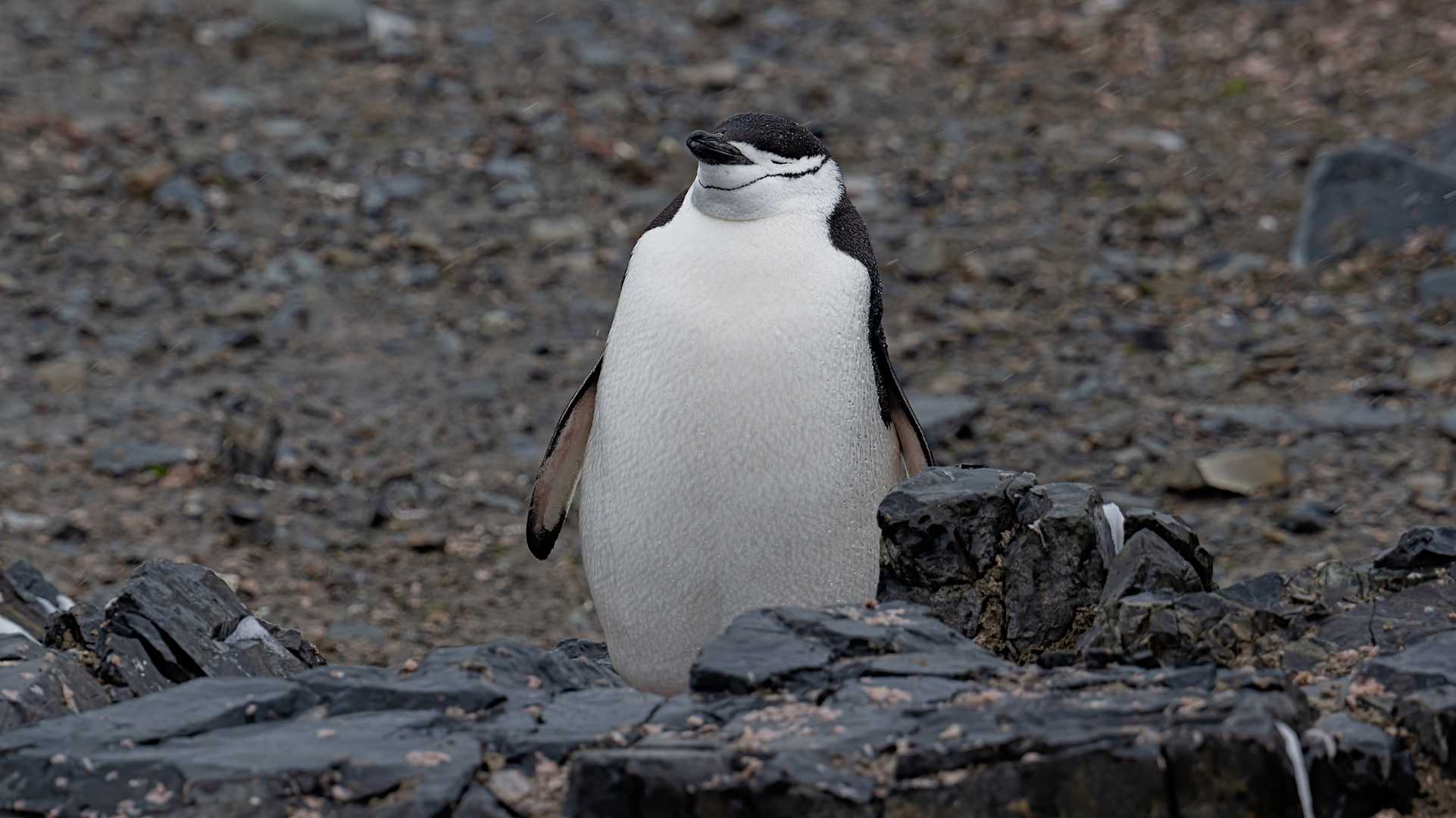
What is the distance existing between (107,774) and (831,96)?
808 centimetres

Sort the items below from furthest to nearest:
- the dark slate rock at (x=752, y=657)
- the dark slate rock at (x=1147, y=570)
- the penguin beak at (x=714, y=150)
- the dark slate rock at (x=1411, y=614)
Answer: the penguin beak at (x=714, y=150) < the dark slate rock at (x=1147, y=570) < the dark slate rock at (x=1411, y=614) < the dark slate rock at (x=752, y=657)

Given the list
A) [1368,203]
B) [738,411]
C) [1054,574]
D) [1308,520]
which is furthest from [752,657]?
[1368,203]

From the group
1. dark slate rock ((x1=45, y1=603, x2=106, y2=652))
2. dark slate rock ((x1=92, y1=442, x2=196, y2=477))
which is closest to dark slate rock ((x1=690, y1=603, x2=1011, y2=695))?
dark slate rock ((x1=45, y1=603, x2=106, y2=652))

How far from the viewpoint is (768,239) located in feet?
11.2

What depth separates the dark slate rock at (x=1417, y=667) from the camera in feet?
8.19

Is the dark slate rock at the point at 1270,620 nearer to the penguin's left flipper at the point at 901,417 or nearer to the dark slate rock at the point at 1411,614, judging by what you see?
the dark slate rock at the point at 1411,614

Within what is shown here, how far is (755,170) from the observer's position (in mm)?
3436

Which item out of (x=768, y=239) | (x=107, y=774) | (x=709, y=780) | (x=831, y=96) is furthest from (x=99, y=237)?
(x=709, y=780)

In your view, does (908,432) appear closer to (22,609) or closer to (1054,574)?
(1054,574)

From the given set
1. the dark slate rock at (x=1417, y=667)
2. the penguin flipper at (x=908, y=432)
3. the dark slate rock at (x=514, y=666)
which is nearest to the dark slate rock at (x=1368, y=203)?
the penguin flipper at (x=908, y=432)

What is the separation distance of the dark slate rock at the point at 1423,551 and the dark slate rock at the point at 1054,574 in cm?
61

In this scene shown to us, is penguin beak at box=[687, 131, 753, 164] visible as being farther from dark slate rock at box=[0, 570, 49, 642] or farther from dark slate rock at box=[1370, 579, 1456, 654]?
dark slate rock at box=[0, 570, 49, 642]

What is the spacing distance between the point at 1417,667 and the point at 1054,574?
2.34ft

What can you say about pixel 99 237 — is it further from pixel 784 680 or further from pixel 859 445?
pixel 784 680
